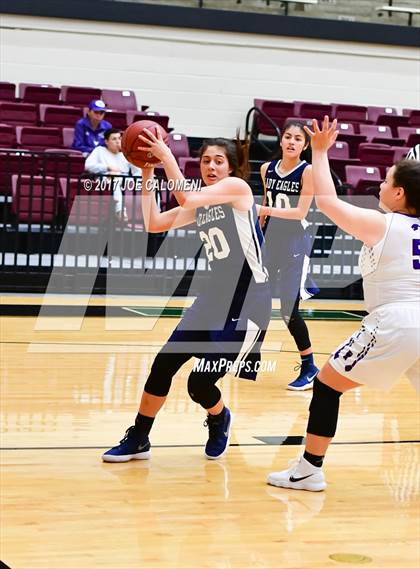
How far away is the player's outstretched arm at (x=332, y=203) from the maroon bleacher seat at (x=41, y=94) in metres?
10.9

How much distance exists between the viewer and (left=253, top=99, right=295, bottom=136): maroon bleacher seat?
15566 millimetres

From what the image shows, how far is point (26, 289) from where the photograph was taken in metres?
11.0

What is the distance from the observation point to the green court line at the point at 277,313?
33.8ft

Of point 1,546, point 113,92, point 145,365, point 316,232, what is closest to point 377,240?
point 1,546

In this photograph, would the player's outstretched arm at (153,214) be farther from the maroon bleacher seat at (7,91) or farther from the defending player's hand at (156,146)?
the maroon bleacher seat at (7,91)

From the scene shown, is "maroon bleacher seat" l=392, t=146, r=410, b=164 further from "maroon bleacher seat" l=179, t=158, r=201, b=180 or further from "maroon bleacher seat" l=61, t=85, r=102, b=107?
"maroon bleacher seat" l=61, t=85, r=102, b=107

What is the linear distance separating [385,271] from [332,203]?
0.40 metres

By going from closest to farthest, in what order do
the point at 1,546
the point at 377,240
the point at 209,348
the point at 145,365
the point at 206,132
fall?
1. the point at 1,546
2. the point at 377,240
3. the point at 209,348
4. the point at 145,365
5. the point at 206,132

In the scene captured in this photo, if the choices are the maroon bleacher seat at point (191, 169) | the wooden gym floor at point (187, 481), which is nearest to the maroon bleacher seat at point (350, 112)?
the maroon bleacher seat at point (191, 169)

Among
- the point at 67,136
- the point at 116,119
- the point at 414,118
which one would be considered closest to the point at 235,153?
the point at 67,136

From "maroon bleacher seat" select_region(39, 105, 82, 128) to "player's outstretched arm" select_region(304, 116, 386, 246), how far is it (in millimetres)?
9969

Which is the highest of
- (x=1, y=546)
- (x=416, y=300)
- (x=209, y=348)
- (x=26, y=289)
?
(x=416, y=300)

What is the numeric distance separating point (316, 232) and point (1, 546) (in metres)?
9.03

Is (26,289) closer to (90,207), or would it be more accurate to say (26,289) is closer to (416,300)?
(90,207)
